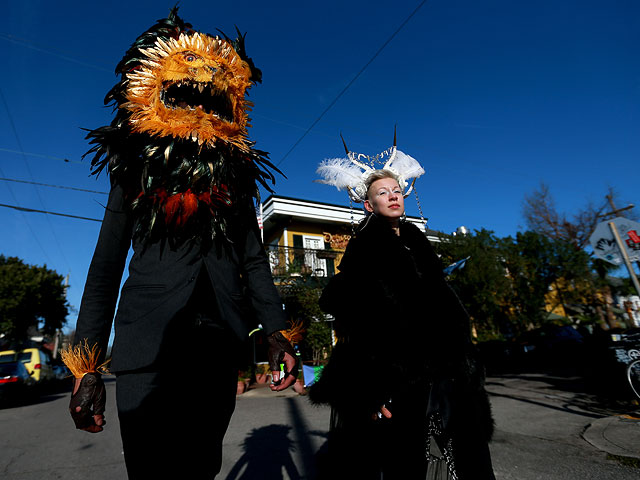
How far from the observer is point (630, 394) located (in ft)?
18.3

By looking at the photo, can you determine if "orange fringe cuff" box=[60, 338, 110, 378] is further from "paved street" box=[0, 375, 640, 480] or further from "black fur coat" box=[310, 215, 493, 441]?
"black fur coat" box=[310, 215, 493, 441]

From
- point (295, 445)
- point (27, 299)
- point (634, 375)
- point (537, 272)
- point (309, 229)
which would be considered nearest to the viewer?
point (295, 445)

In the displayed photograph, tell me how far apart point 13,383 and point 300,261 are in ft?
31.8

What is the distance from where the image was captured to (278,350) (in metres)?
1.60

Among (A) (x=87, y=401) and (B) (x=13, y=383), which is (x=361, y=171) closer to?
(A) (x=87, y=401)

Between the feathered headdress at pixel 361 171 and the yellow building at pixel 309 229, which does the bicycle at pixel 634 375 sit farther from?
the yellow building at pixel 309 229

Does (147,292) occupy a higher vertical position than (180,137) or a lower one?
lower

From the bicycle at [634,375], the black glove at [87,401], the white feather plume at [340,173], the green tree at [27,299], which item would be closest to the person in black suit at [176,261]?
the black glove at [87,401]

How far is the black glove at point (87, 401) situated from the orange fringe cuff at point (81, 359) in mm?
24

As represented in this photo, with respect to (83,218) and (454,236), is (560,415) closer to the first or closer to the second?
(83,218)

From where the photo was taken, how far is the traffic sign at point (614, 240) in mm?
4395

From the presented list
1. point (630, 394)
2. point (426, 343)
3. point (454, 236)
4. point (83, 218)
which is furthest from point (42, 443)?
point (454, 236)

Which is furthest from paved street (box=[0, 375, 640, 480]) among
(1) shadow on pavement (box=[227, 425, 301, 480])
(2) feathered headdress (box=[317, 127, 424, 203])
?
(2) feathered headdress (box=[317, 127, 424, 203])

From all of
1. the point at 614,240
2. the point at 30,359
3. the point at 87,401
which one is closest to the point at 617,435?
the point at 614,240
